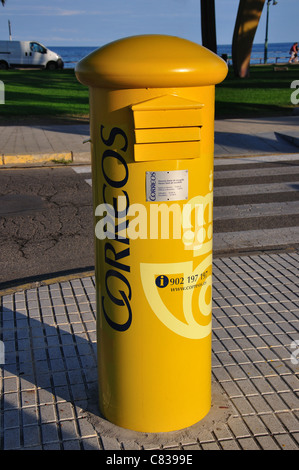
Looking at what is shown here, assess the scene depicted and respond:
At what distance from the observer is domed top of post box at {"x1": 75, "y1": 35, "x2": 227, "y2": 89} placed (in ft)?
8.98

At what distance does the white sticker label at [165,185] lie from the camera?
9.45 ft

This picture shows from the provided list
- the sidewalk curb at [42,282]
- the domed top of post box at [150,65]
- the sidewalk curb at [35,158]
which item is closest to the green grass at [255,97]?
the sidewalk curb at [35,158]

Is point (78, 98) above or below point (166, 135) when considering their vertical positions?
below

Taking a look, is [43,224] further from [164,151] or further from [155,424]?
[164,151]

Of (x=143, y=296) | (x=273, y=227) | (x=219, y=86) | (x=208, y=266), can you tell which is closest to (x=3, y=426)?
(x=143, y=296)

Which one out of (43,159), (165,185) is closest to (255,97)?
(43,159)

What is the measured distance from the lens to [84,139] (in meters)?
13.2

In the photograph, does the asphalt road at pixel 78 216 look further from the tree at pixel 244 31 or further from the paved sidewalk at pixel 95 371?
the tree at pixel 244 31

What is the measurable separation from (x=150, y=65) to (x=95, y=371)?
2.23 m

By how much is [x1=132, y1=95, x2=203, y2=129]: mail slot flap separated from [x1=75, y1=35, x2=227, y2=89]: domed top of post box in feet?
0.26

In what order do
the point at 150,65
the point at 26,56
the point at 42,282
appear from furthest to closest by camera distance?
1. the point at 26,56
2. the point at 42,282
3. the point at 150,65

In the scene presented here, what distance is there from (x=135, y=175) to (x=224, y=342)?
6.55ft

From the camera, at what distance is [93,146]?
3090 mm

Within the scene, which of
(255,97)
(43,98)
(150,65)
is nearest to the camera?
(150,65)
